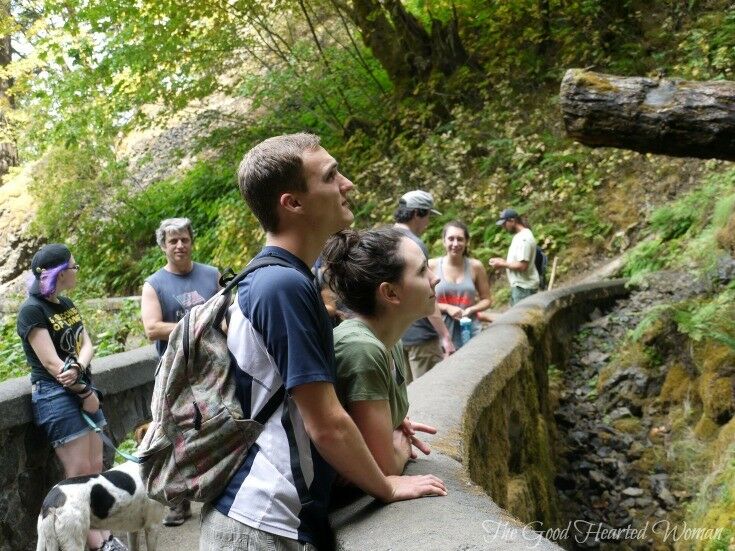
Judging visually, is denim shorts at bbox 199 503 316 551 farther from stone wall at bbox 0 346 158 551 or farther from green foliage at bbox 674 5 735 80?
green foliage at bbox 674 5 735 80

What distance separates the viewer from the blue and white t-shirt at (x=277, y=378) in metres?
2.20

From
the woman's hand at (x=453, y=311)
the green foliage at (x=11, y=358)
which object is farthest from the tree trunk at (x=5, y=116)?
the woman's hand at (x=453, y=311)

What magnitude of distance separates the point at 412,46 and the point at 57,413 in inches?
574

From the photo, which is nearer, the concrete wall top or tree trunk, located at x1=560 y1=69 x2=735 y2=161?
the concrete wall top

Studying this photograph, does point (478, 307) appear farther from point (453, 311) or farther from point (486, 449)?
point (486, 449)

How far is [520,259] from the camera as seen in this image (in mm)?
10289

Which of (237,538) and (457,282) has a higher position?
(237,538)

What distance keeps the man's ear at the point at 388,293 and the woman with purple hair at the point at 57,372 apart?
290 centimetres

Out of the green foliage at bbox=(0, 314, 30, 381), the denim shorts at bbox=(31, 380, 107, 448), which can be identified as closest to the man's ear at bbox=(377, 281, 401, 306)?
the denim shorts at bbox=(31, 380, 107, 448)

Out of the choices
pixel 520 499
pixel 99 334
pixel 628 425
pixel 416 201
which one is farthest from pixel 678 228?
pixel 99 334

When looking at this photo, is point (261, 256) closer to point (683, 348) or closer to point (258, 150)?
point (258, 150)

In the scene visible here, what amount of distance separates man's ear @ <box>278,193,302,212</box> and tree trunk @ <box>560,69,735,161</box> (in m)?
3.50

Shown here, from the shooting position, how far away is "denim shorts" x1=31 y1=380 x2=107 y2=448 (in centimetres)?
507

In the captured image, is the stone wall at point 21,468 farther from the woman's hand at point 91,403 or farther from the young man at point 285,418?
the young man at point 285,418
